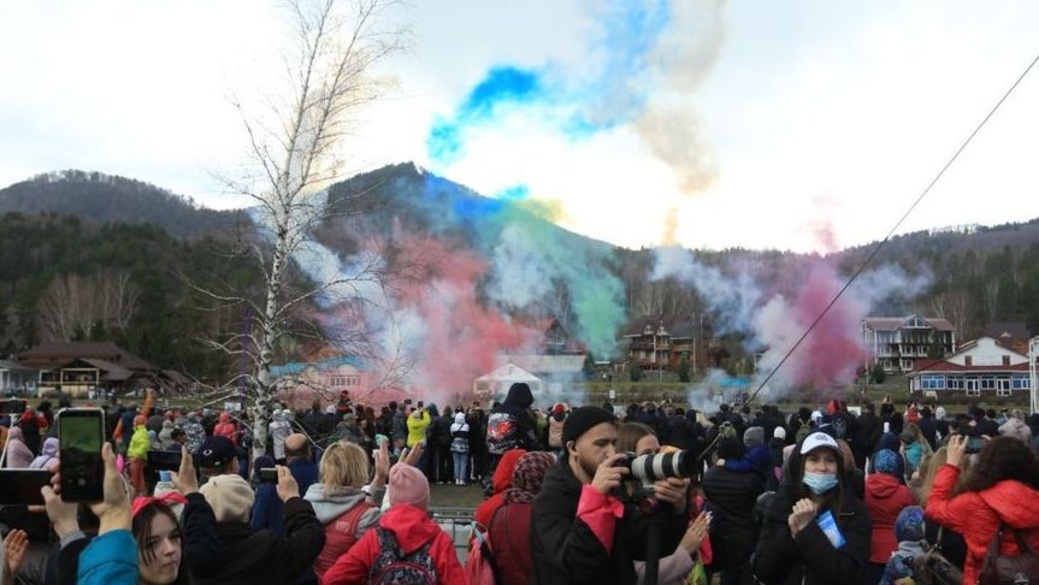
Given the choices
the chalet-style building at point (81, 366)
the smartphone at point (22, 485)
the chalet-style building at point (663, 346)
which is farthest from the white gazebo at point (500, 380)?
the chalet-style building at point (81, 366)

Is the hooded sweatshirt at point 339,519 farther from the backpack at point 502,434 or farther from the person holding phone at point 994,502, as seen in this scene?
the person holding phone at point 994,502

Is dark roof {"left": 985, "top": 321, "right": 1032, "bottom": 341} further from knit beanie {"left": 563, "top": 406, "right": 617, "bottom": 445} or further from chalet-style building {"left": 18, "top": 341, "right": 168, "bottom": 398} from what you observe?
knit beanie {"left": 563, "top": 406, "right": 617, "bottom": 445}

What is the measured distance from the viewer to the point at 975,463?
4965mm

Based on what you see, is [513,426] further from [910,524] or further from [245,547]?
[245,547]

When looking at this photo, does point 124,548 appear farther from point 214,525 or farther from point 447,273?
point 447,273

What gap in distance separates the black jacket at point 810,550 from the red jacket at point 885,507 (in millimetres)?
1651

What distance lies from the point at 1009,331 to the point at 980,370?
11.8m

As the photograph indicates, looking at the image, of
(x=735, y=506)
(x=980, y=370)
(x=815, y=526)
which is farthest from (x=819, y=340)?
(x=815, y=526)

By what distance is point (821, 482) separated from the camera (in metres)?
4.96

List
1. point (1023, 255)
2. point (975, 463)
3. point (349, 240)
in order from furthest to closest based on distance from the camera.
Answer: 1. point (1023, 255)
2. point (349, 240)
3. point (975, 463)

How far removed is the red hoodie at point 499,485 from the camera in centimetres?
551

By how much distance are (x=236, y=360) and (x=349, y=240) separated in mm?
5268

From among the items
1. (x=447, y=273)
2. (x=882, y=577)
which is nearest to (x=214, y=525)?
(x=882, y=577)

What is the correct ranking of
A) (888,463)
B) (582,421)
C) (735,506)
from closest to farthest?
1. (582,421)
2. (888,463)
3. (735,506)
